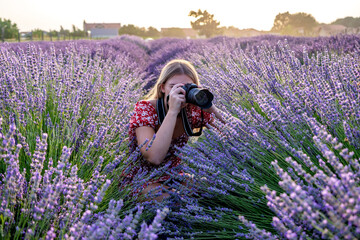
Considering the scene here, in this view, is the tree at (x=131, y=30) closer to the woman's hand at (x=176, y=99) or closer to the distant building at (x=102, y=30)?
the distant building at (x=102, y=30)

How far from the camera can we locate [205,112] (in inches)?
92.5

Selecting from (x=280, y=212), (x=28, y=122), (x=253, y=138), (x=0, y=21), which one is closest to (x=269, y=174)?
(x=253, y=138)

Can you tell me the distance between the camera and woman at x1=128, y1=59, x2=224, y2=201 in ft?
6.08

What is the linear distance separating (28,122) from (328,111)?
155 cm

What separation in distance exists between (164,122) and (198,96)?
0.82 ft

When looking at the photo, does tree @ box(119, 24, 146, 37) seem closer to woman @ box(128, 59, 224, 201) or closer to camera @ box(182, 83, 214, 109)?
woman @ box(128, 59, 224, 201)

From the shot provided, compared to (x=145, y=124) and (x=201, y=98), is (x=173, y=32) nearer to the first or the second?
(x=145, y=124)

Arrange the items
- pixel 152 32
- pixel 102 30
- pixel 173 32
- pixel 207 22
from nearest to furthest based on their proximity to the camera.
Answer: pixel 207 22
pixel 102 30
pixel 173 32
pixel 152 32

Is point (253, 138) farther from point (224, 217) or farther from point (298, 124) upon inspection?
point (224, 217)

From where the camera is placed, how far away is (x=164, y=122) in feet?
6.15

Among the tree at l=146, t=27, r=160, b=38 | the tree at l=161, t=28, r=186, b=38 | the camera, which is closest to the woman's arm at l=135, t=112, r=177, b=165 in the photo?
the camera

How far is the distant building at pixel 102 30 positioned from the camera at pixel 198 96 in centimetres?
6316

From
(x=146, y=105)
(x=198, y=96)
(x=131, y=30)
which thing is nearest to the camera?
(x=198, y=96)

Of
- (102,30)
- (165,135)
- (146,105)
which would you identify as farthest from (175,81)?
(102,30)
